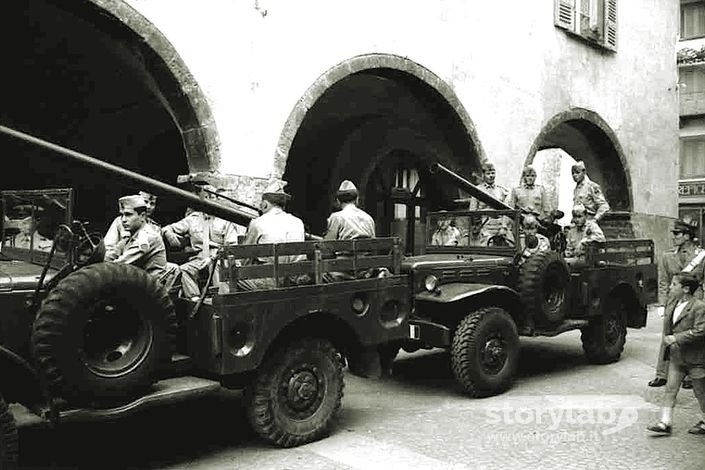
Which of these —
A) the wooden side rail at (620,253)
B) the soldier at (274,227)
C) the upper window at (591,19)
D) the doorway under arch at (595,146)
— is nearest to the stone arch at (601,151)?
the doorway under arch at (595,146)

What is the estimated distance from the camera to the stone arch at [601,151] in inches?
536

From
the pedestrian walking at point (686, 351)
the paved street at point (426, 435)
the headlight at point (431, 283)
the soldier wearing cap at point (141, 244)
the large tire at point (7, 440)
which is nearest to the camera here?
the large tire at point (7, 440)

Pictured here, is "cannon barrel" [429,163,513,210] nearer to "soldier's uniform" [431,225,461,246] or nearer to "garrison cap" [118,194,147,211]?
"soldier's uniform" [431,225,461,246]

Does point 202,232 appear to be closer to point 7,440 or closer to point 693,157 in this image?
point 7,440

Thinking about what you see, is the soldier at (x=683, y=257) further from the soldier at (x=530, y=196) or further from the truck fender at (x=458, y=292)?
the soldier at (x=530, y=196)

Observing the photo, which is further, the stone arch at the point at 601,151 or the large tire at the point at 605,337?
the stone arch at the point at 601,151

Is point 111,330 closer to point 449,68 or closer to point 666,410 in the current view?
point 666,410

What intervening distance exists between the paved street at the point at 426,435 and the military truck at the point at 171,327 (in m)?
0.43

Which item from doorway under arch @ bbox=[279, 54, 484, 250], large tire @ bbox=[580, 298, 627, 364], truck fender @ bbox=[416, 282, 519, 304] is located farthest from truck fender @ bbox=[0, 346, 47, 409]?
doorway under arch @ bbox=[279, 54, 484, 250]

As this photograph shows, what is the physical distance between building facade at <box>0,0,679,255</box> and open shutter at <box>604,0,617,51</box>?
0.04m

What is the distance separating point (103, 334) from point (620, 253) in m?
6.33

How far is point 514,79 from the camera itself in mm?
12078

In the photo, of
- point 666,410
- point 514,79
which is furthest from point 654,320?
point 666,410

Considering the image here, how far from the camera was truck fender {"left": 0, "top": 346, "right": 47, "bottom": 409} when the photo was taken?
402 centimetres
